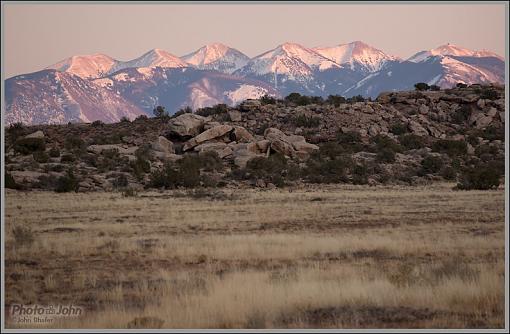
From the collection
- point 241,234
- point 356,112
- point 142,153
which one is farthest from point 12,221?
point 356,112

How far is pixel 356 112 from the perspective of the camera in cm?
6894

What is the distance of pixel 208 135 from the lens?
56.2 meters

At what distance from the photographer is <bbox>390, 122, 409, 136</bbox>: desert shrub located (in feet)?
214

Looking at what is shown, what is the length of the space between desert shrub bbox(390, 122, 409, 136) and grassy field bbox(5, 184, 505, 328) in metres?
37.1

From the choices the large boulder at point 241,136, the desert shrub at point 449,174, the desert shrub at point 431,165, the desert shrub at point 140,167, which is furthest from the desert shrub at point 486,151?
the desert shrub at point 140,167

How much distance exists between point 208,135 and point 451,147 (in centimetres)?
2111

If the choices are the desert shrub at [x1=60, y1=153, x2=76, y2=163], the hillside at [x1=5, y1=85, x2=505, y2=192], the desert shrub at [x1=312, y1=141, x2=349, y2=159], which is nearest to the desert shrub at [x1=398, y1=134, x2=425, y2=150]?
the hillside at [x1=5, y1=85, x2=505, y2=192]

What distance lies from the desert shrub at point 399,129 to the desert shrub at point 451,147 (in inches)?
170

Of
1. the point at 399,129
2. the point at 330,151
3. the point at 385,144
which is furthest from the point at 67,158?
the point at 399,129

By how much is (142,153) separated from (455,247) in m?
37.6

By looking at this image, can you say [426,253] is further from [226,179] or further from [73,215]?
[226,179]

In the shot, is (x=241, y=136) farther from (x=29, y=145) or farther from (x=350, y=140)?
(x=29, y=145)

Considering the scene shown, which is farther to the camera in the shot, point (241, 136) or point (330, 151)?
point (241, 136)

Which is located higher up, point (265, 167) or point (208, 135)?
point (208, 135)
